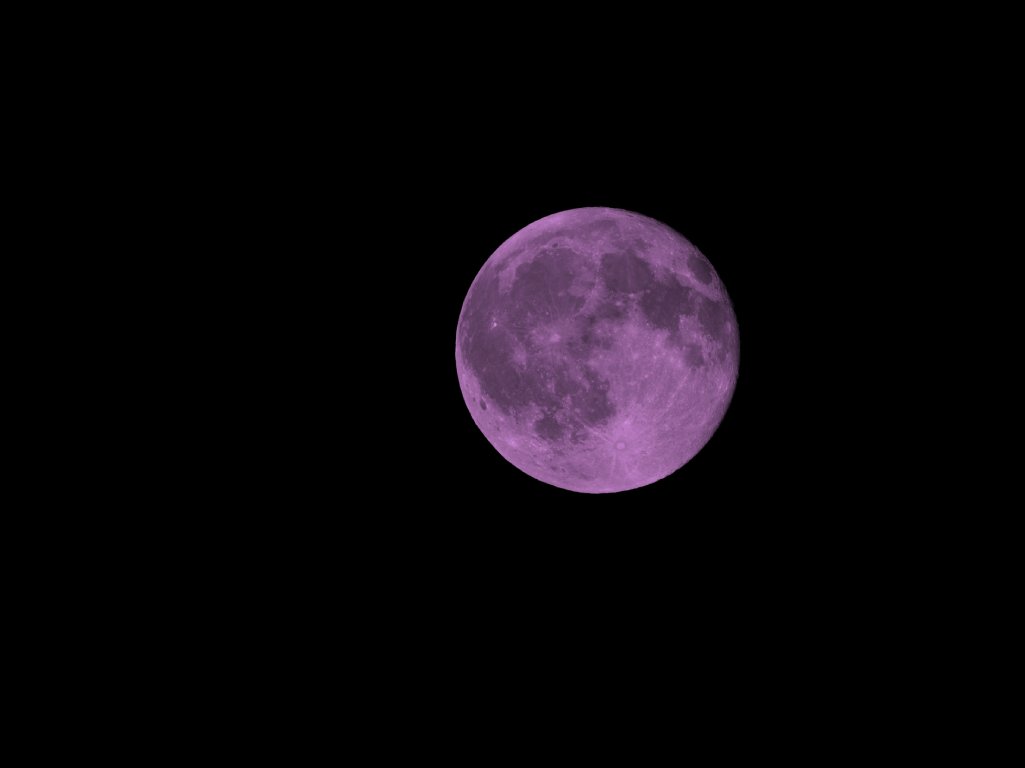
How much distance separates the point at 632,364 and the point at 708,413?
2.67 ft

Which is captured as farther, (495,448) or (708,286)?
(495,448)

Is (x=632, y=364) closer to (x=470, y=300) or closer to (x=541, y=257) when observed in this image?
(x=541, y=257)

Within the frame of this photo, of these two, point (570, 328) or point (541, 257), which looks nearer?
point (570, 328)

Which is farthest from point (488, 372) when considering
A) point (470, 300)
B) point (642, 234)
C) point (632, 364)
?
point (642, 234)

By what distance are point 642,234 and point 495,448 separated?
75.2 inches

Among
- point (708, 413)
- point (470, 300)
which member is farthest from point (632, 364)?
point (470, 300)

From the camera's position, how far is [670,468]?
15.4 ft

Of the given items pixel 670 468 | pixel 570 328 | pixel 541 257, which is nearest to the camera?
pixel 570 328

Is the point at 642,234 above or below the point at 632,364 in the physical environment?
above

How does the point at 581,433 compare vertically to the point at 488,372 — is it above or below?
below

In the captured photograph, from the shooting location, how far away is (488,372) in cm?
438

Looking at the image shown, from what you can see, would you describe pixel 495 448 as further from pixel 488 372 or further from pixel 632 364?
pixel 632 364

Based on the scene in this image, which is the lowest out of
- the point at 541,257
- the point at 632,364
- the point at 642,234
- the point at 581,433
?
the point at 581,433

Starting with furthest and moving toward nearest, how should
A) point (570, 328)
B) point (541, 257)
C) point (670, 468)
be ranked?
point (670, 468), point (541, 257), point (570, 328)
